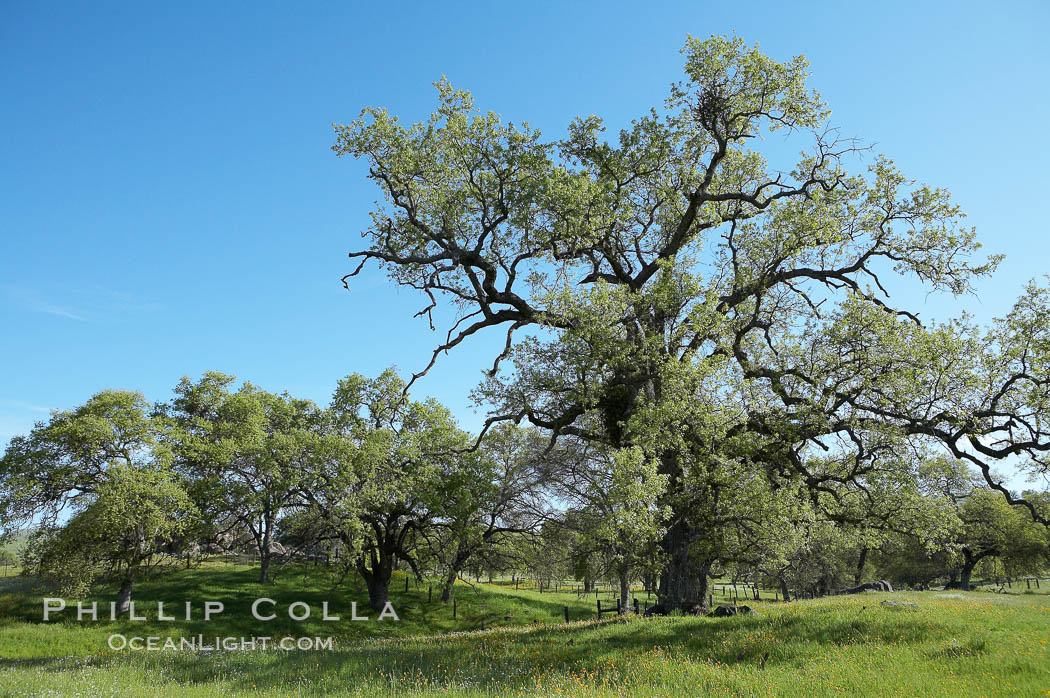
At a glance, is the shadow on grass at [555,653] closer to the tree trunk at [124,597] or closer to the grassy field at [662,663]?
the grassy field at [662,663]

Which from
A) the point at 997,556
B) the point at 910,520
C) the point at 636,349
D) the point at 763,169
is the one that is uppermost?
the point at 763,169

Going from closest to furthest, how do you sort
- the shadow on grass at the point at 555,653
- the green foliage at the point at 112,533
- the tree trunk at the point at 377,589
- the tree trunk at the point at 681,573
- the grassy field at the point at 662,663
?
1. the grassy field at the point at 662,663
2. the shadow on grass at the point at 555,653
3. the tree trunk at the point at 681,573
4. the green foliage at the point at 112,533
5. the tree trunk at the point at 377,589

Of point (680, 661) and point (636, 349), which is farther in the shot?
point (636, 349)

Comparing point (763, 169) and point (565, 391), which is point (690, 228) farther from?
point (565, 391)

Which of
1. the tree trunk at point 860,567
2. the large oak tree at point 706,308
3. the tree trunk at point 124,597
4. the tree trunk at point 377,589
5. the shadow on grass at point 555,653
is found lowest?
→ the tree trunk at point 860,567

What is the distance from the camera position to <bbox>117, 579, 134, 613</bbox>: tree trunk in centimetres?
3184

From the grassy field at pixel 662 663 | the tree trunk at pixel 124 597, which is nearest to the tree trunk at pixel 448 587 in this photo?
the grassy field at pixel 662 663

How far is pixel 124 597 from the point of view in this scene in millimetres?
32094

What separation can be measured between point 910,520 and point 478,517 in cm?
2073

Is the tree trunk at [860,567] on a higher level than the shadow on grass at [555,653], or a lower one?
lower

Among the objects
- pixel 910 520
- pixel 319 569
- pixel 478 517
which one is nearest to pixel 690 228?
pixel 910 520

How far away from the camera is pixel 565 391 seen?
2078 centimetres

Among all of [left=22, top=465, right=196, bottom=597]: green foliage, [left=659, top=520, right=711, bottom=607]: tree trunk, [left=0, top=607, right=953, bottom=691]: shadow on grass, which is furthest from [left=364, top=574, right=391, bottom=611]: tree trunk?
[left=659, top=520, right=711, bottom=607]: tree trunk

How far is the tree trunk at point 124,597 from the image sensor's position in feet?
Answer: 104
